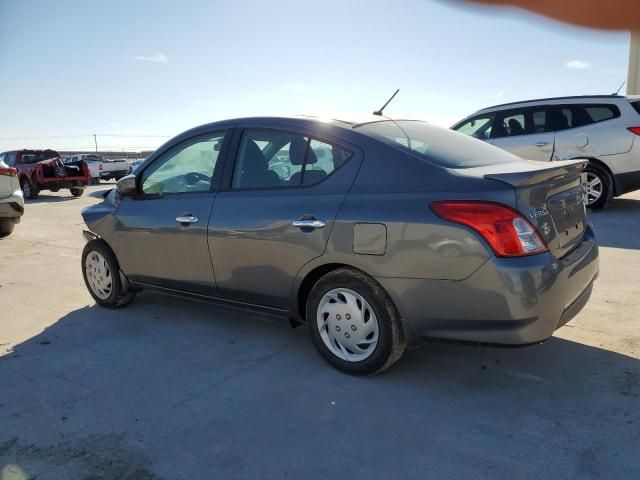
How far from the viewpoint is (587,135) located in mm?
→ 8195

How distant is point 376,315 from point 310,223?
661mm

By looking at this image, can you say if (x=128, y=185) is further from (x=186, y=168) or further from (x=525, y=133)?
(x=525, y=133)

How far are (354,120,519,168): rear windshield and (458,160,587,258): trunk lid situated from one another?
0.52ft

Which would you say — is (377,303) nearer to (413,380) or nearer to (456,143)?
(413,380)

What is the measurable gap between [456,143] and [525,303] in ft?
4.26

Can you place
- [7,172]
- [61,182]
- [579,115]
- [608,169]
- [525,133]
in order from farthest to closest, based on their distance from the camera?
[61,182] < [525,133] < [579,115] < [608,169] < [7,172]

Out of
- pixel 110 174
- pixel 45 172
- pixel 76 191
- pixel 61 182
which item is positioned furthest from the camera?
pixel 110 174

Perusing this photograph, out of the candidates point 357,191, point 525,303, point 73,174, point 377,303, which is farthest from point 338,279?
point 73,174

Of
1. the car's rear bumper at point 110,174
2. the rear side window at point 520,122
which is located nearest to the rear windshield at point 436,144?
the rear side window at point 520,122

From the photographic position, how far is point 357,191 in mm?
3084

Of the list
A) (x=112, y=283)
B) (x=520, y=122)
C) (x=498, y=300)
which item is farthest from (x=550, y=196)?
(x=520, y=122)

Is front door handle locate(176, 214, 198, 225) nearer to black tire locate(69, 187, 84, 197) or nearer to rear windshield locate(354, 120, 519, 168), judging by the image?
rear windshield locate(354, 120, 519, 168)

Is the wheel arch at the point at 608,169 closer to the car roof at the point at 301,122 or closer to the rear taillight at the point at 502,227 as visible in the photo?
the car roof at the point at 301,122

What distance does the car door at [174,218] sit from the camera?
3.85 m
